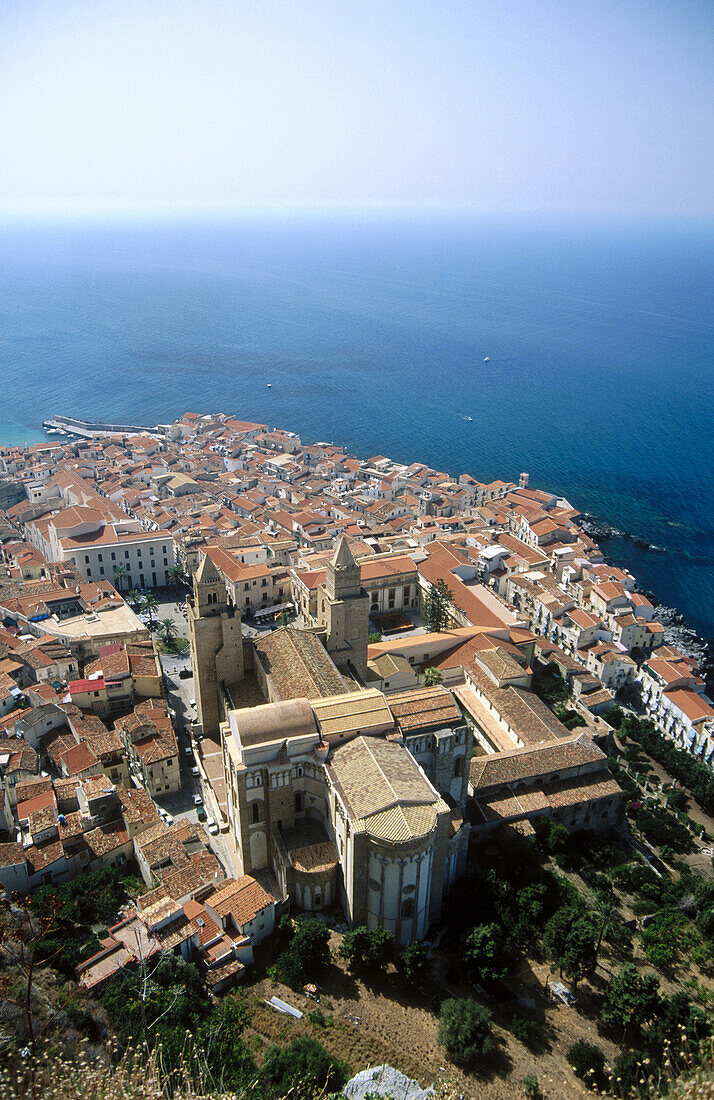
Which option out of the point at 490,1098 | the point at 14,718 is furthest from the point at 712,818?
the point at 14,718

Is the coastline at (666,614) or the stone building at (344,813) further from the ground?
the stone building at (344,813)

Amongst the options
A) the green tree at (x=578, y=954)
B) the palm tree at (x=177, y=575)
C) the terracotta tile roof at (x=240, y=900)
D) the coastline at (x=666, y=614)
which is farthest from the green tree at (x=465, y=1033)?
the palm tree at (x=177, y=575)

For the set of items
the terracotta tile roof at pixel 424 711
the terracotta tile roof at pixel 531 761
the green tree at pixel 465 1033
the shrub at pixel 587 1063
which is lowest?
the shrub at pixel 587 1063

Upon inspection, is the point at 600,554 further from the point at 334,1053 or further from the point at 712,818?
the point at 334,1053

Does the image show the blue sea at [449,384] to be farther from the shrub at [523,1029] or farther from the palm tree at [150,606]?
the palm tree at [150,606]

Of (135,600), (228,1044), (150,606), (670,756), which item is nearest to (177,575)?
(135,600)

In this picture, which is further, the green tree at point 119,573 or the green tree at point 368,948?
the green tree at point 119,573
